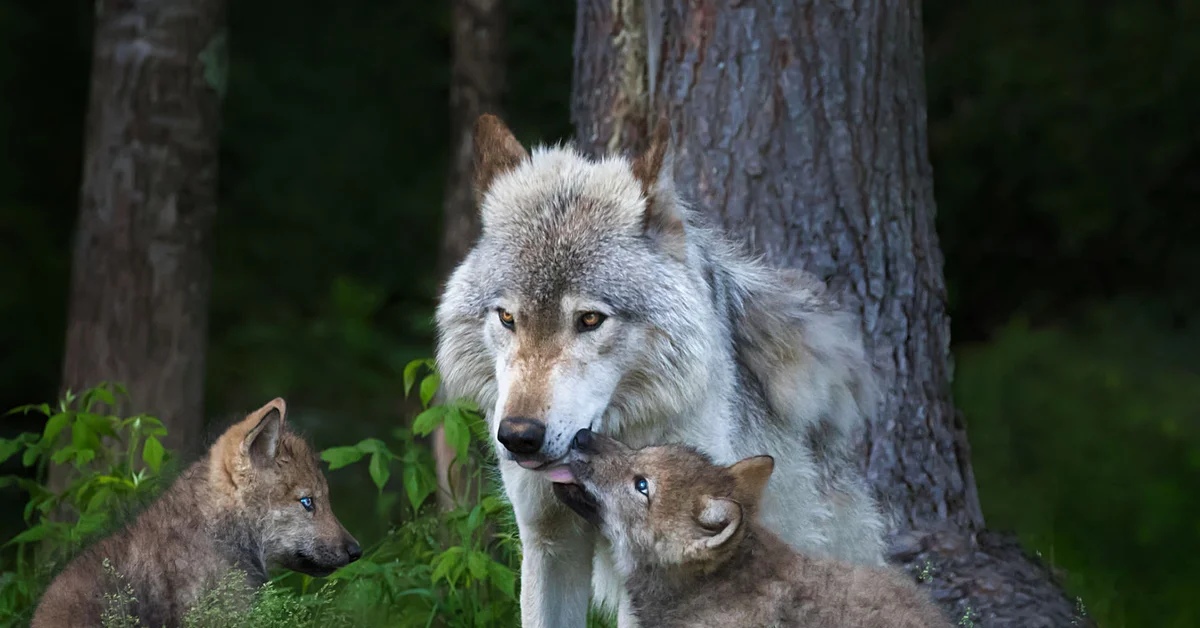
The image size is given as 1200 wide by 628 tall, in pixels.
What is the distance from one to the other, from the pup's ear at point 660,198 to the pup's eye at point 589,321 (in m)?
0.38

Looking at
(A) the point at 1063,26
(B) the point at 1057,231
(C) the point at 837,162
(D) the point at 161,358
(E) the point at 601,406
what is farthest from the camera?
(B) the point at 1057,231

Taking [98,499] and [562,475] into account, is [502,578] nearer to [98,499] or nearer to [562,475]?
[562,475]

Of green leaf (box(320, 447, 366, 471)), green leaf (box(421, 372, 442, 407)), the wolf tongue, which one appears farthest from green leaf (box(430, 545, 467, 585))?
the wolf tongue

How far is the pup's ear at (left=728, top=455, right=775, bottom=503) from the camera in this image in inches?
168

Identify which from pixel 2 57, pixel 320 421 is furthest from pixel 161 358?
pixel 2 57

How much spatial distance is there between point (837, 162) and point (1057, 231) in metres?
6.45

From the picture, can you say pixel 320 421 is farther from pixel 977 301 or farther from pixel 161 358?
pixel 977 301

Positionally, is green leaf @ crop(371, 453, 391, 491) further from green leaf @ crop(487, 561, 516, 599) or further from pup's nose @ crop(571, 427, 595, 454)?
pup's nose @ crop(571, 427, 595, 454)

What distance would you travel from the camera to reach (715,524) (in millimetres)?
4152

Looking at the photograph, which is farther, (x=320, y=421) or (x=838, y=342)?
(x=320, y=421)

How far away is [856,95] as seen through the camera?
5918 mm

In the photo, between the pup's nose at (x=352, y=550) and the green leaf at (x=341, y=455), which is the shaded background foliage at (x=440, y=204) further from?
the pup's nose at (x=352, y=550)

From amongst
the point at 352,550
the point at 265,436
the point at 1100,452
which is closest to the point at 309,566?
the point at 352,550

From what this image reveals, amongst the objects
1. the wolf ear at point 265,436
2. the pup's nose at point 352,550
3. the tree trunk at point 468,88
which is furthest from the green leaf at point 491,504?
the tree trunk at point 468,88
